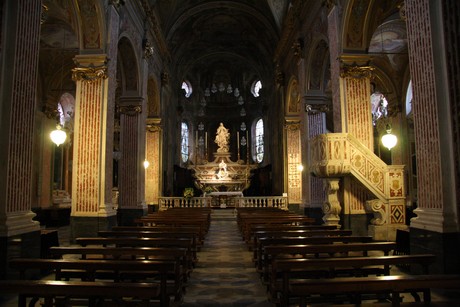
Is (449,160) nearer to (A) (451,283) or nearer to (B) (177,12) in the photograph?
(A) (451,283)

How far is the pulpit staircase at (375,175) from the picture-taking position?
9734 millimetres

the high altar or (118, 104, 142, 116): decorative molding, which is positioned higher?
(118, 104, 142, 116): decorative molding

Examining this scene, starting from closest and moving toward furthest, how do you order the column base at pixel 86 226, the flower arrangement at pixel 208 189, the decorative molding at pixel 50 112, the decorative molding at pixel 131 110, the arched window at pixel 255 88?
the column base at pixel 86 226, the decorative molding at pixel 131 110, the decorative molding at pixel 50 112, the flower arrangement at pixel 208 189, the arched window at pixel 255 88

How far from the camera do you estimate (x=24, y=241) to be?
19.3 feet

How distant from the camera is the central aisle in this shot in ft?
16.5

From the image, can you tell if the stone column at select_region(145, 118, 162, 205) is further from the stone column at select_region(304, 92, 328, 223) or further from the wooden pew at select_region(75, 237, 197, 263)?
the wooden pew at select_region(75, 237, 197, 263)

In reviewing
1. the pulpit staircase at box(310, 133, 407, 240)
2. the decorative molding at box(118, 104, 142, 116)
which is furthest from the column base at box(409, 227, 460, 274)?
the decorative molding at box(118, 104, 142, 116)

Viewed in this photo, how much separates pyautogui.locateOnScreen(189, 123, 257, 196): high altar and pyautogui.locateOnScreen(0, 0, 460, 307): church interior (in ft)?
0.34

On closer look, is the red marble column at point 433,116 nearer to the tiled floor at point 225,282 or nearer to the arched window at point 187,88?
the tiled floor at point 225,282

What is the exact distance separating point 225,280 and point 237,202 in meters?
14.1

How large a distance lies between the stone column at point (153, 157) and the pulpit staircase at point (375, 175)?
1221 centimetres

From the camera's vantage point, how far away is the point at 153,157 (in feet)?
67.8

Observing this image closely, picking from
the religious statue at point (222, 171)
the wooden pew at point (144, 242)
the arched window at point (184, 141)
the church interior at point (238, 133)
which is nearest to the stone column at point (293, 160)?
the church interior at point (238, 133)

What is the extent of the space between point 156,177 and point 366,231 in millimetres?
12571
